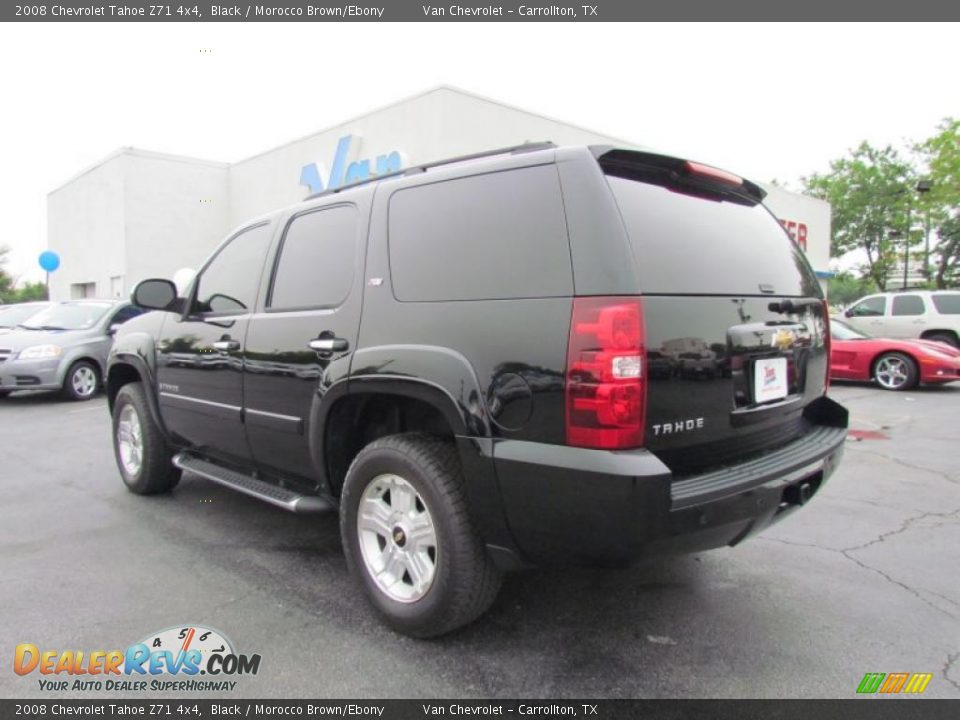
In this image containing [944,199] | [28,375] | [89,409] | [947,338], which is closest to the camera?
[89,409]

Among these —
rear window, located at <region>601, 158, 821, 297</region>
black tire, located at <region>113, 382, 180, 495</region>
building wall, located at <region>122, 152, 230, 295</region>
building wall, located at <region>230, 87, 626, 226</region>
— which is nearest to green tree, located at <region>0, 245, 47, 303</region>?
building wall, located at <region>122, 152, 230, 295</region>

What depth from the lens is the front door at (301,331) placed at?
292 centimetres

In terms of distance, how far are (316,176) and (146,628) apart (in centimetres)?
1587

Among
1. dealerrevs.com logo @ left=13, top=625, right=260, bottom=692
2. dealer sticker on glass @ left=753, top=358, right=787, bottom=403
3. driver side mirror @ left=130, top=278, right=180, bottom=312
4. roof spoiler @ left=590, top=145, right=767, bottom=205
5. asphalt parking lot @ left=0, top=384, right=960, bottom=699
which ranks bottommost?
dealerrevs.com logo @ left=13, top=625, right=260, bottom=692

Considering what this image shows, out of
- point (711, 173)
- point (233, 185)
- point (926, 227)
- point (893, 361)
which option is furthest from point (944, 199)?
point (711, 173)

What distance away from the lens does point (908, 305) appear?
47.9 feet

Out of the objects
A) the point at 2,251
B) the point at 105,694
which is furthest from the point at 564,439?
the point at 2,251

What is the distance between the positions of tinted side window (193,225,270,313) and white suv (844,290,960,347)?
14.2m

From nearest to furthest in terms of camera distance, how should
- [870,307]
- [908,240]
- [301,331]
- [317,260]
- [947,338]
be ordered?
[301,331] < [317,260] < [947,338] < [870,307] < [908,240]

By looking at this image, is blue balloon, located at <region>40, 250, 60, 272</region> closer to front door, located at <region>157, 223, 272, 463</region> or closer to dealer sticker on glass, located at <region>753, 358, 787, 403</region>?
front door, located at <region>157, 223, 272, 463</region>

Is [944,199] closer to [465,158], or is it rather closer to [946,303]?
[946,303]

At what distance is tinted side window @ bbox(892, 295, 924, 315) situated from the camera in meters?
14.5

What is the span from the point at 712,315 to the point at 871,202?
144 feet

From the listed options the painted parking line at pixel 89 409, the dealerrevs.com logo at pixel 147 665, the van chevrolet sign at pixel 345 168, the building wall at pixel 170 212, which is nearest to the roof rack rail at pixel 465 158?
the dealerrevs.com logo at pixel 147 665
